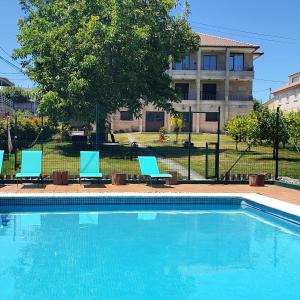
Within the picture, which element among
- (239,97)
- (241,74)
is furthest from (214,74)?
(239,97)

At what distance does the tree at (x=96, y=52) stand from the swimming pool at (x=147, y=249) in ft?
39.8

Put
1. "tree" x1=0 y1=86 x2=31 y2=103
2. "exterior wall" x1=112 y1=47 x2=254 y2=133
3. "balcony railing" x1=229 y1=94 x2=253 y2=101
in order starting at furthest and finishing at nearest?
1. "tree" x1=0 y1=86 x2=31 y2=103
2. "balcony railing" x1=229 y1=94 x2=253 y2=101
3. "exterior wall" x1=112 y1=47 x2=254 y2=133

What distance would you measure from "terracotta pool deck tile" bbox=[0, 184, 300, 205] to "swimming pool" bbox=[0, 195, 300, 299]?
104cm

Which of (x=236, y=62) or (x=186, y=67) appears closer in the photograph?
(x=186, y=67)

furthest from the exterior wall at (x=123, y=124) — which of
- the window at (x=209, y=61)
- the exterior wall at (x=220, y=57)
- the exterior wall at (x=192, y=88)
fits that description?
the exterior wall at (x=220, y=57)

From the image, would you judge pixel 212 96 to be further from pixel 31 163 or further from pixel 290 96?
pixel 31 163

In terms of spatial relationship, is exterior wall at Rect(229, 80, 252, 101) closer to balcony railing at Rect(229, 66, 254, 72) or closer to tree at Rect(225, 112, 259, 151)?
balcony railing at Rect(229, 66, 254, 72)

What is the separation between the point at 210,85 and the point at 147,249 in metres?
41.9

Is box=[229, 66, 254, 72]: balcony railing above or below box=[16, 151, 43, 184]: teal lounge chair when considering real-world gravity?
above

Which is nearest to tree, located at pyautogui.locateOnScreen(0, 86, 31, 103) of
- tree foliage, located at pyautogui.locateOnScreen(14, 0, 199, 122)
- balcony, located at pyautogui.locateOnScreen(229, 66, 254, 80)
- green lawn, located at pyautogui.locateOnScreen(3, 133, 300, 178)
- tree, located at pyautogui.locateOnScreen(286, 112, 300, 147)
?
balcony, located at pyautogui.locateOnScreen(229, 66, 254, 80)

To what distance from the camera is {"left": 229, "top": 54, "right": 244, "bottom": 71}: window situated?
48.5 m

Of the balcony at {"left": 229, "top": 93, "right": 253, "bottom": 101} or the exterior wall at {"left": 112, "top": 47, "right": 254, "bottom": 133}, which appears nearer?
the exterior wall at {"left": 112, "top": 47, "right": 254, "bottom": 133}

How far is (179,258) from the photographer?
8.08 m

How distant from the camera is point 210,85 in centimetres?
4894
